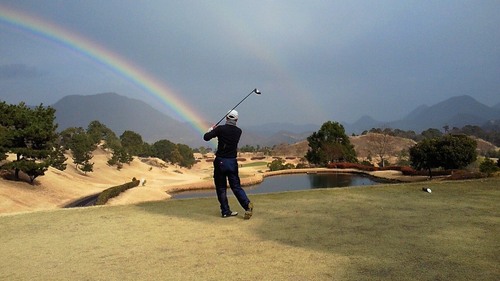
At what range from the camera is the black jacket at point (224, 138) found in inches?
382

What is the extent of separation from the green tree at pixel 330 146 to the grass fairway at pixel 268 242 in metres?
56.6

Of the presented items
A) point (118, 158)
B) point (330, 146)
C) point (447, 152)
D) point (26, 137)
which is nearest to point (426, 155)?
point (447, 152)

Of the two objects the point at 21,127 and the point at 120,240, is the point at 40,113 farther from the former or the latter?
the point at 120,240

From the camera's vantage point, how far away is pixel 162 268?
585cm

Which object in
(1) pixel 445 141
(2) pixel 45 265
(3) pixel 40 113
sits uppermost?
(3) pixel 40 113

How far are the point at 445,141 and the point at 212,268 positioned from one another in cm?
4222

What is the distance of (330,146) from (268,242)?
62.7m

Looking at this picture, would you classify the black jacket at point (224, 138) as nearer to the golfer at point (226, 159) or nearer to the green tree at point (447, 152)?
the golfer at point (226, 159)

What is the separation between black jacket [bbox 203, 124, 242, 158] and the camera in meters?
9.71

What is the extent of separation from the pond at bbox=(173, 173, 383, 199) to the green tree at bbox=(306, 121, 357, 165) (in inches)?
730

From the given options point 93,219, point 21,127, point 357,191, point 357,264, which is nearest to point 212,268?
point 357,264

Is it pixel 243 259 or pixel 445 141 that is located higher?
pixel 445 141

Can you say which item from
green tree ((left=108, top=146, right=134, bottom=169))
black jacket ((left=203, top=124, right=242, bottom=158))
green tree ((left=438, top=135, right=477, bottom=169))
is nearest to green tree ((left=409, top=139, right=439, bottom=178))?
green tree ((left=438, top=135, right=477, bottom=169))

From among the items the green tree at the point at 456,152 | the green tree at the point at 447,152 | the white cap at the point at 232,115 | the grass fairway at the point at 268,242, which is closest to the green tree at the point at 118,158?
the green tree at the point at 447,152
